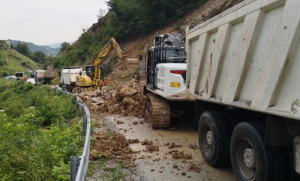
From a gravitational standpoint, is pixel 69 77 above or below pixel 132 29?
below

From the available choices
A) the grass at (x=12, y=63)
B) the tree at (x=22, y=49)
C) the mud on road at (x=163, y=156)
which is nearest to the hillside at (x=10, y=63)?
the grass at (x=12, y=63)

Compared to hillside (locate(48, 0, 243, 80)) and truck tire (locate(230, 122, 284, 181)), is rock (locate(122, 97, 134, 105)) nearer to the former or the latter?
truck tire (locate(230, 122, 284, 181))

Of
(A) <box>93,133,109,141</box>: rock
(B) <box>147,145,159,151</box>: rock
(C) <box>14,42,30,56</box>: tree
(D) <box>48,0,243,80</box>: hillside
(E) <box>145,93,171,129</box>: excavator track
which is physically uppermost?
(C) <box>14,42,30,56</box>: tree

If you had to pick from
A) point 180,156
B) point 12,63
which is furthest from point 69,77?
point 12,63

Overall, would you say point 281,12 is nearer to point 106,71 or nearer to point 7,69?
point 106,71

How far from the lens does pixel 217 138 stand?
5.05 meters

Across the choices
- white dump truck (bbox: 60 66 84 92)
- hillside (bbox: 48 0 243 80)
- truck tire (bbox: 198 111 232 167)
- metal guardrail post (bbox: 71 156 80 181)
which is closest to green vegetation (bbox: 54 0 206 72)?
hillside (bbox: 48 0 243 80)

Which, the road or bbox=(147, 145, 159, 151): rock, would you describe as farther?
bbox=(147, 145, 159, 151): rock

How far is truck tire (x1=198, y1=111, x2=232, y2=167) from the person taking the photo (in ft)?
16.5

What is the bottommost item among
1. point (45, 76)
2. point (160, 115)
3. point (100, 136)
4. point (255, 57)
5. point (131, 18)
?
point (100, 136)

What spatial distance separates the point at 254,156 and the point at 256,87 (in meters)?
0.95

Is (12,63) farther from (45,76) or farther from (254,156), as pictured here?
(254,156)

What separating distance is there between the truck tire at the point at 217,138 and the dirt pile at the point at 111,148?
5.96 feet

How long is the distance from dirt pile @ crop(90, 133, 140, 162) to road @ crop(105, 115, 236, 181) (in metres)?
0.27
